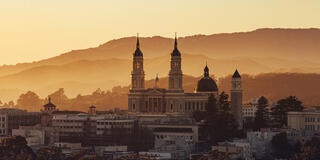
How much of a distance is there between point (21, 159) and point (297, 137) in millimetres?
47916

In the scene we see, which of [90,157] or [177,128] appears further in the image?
[177,128]

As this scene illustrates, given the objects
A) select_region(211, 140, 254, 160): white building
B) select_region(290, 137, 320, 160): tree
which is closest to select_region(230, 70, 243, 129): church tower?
select_region(211, 140, 254, 160): white building

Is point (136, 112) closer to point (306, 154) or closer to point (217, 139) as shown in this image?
point (217, 139)

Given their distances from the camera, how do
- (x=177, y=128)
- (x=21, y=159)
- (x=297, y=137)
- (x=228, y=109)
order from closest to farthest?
(x=21, y=159)
(x=297, y=137)
(x=177, y=128)
(x=228, y=109)

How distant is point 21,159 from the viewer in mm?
135500

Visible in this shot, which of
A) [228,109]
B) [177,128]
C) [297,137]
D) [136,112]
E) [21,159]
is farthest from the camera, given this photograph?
[136,112]

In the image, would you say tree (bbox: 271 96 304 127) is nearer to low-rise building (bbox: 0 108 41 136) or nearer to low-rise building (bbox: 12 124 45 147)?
low-rise building (bbox: 12 124 45 147)

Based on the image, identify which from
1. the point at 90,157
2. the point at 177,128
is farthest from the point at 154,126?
the point at 90,157

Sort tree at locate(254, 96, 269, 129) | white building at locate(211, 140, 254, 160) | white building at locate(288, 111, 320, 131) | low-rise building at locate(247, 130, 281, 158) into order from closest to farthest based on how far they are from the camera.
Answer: white building at locate(211, 140, 254, 160), low-rise building at locate(247, 130, 281, 158), white building at locate(288, 111, 320, 131), tree at locate(254, 96, 269, 129)

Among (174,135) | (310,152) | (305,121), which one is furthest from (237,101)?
(310,152)

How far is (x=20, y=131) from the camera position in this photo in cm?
17200

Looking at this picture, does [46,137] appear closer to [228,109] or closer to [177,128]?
[177,128]

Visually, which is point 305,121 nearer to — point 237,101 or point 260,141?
point 260,141

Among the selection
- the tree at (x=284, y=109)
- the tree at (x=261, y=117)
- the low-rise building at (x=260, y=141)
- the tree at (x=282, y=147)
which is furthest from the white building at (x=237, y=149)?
the tree at (x=284, y=109)
